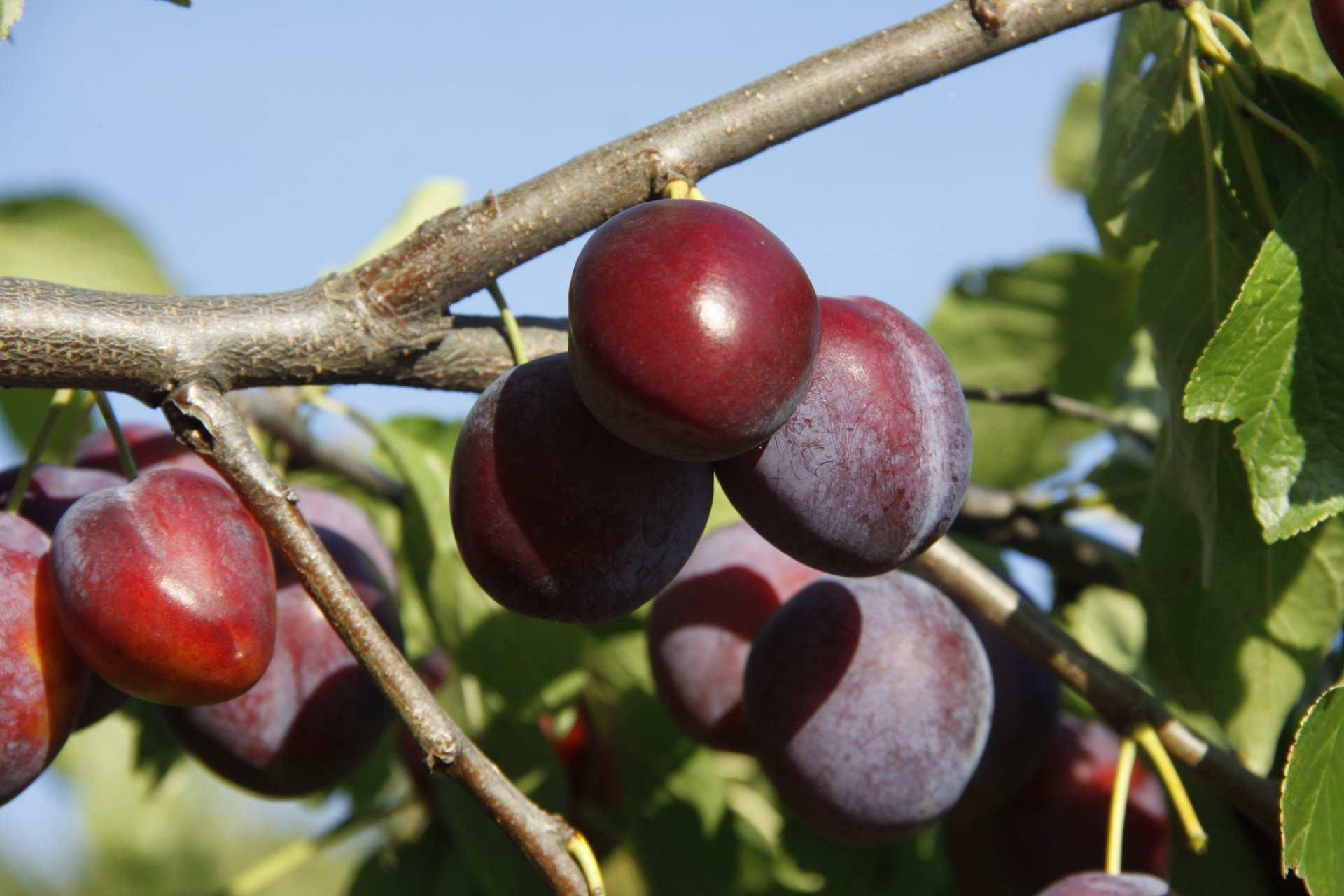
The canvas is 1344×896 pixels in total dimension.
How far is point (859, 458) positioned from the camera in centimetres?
78

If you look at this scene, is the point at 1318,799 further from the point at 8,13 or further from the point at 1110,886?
the point at 8,13

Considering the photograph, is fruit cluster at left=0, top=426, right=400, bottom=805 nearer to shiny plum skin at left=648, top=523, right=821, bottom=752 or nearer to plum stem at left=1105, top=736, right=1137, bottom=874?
shiny plum skin at left=648, top=523, right=821, bottom=752

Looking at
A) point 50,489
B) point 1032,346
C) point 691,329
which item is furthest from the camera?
point 1032,346

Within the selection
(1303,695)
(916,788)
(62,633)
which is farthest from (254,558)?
(1303,695)

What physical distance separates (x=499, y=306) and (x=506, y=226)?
0.32 feet

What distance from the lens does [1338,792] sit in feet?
2.94

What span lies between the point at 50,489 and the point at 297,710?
0.30 m

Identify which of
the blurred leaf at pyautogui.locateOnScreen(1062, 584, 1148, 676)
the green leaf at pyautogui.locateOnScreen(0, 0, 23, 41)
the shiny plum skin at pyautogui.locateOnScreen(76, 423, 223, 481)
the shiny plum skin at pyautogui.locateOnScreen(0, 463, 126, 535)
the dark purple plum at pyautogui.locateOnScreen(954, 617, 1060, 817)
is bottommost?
the blurred leaf at pyautogui.locateOnScreen(1062, 584, 1148, 676)

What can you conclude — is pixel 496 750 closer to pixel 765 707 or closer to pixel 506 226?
pixel 765 707

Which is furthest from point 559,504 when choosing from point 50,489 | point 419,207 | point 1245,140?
point 419,207

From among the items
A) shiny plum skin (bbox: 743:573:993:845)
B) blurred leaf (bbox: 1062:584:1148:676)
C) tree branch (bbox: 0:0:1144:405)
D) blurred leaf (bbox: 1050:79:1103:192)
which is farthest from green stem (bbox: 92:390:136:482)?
blurred leaf (bbox: 1050:79:1103:192)

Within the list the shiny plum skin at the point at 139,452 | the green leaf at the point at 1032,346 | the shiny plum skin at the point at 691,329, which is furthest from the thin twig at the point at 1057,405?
the shiny plum skin at the point at 139,452

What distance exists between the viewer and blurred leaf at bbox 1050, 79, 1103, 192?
6.75 ft

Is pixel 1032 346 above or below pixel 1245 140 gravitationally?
below
